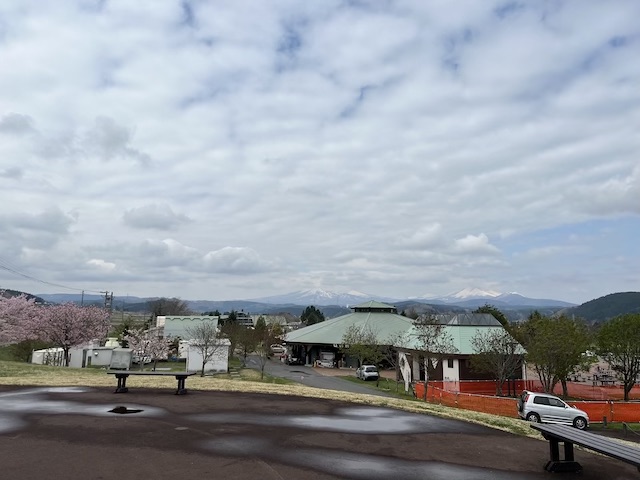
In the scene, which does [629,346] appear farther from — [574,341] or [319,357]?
[319,357]

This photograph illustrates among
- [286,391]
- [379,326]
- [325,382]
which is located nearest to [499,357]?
[325,382]

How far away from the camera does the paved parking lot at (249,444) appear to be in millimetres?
7957

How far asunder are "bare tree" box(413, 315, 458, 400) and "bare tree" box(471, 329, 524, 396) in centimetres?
255

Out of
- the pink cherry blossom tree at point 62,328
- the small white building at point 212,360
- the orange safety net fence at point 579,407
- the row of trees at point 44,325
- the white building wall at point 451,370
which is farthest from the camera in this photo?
the small white building at point 212,360

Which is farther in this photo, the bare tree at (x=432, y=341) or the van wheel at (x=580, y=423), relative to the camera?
the bare tree at (x=432, y=341)

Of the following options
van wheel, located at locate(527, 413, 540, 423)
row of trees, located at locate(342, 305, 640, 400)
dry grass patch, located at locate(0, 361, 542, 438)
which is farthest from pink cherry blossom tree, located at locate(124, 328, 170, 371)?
van wheel, located at locate(527, 413, 540, 423)

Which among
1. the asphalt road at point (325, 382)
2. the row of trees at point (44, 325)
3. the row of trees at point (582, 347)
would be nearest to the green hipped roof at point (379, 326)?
the asphalt road at point (325, 382)

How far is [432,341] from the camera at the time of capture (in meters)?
32.7

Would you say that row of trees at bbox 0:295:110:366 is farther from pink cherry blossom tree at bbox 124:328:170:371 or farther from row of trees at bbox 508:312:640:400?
row of trees at bbox 508:312:640:400

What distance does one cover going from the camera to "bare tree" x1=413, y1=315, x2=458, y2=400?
32209mm

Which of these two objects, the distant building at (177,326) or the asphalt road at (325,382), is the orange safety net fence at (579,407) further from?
the distant building at (177,326)

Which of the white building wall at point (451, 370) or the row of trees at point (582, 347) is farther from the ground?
the row of trees at point (582, 347)

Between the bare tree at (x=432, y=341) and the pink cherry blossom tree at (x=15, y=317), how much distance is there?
107 feet

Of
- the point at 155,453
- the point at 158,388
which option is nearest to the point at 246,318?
the point at 158,388
